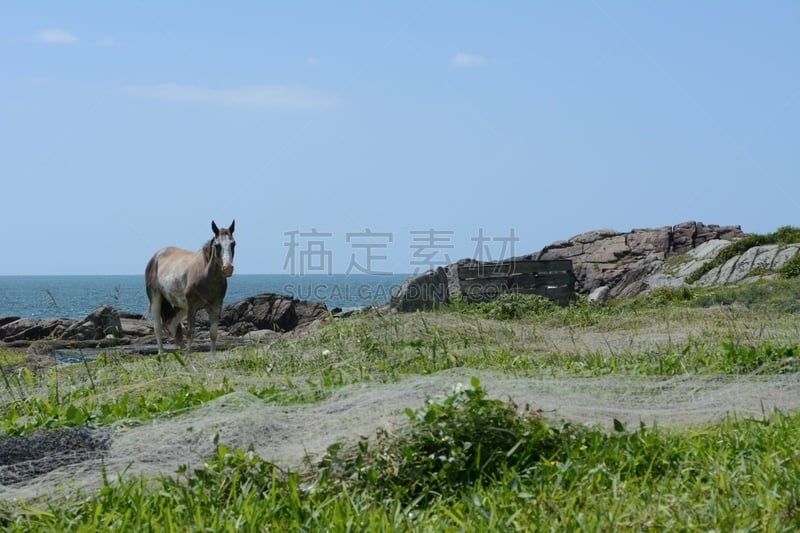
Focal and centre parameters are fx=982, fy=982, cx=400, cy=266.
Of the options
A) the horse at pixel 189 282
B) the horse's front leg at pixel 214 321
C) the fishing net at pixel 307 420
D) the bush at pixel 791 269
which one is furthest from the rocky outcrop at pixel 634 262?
the fishing net at pixel 307 420

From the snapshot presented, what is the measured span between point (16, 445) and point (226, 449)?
144 centimetres

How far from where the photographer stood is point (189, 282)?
653 inches

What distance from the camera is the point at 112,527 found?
440cm

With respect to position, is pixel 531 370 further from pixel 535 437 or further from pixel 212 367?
pixel 212 367

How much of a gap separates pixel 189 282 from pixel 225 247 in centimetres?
132

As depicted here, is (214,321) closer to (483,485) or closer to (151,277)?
(151,277)

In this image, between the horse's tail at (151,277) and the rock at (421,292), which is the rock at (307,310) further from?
the horse's tail at (151,277)

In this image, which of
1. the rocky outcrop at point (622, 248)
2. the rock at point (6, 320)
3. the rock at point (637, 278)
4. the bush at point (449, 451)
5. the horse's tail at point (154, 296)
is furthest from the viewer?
the rocky outcrop at point (622, 248)

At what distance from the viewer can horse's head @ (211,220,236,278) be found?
15.6 metres

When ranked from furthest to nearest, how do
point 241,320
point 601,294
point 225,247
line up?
point 241,320 < point 601,294 < point 225,247

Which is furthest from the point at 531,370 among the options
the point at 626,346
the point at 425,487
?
the point at 425,487

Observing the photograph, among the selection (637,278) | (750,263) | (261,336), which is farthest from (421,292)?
(637,278)

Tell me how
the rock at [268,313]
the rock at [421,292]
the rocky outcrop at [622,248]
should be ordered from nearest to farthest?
1. the rock at [421,292]
2. the rock at [268,313]
3. the rocky outcrop at [622,248]

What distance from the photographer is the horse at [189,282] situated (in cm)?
1583
